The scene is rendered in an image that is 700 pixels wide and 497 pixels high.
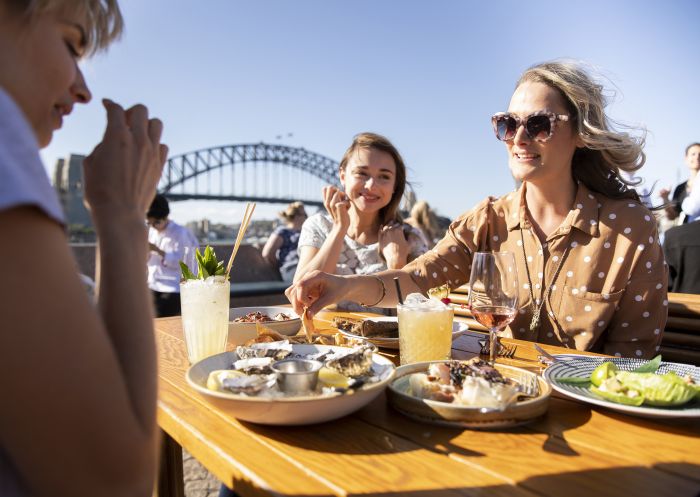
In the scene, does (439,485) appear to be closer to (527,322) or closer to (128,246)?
(128,246)

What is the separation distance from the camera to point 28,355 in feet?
1.64

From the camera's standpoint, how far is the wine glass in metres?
1.35

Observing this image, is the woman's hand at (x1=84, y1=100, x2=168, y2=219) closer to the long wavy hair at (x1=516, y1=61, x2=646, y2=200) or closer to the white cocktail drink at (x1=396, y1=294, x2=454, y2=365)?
the white cocktail drink at (x1=396, y1=294, x2=454, y2=365)

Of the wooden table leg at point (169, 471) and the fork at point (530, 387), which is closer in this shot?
the fork at point (530, 387)

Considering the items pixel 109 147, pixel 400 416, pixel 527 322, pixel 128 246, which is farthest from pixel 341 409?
pixel 527 322

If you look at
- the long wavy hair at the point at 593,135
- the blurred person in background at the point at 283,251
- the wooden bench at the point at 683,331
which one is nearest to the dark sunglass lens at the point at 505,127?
the long wavy hair at the point at 593,135

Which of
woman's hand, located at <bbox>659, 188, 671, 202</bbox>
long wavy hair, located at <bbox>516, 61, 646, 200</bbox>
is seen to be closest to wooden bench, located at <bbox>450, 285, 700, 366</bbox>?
long wavy hair, located at <bbox>516, 61, 646, 200</bbox>

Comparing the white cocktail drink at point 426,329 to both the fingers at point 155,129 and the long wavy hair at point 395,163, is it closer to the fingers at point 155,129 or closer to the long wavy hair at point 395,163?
the fingers at point 155,129

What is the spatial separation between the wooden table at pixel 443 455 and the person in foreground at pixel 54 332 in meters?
0.27

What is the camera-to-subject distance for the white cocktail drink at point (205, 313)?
143 cm

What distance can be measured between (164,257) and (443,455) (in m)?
5.54

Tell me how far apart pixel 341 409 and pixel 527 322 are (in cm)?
130

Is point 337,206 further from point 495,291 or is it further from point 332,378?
point 332,378

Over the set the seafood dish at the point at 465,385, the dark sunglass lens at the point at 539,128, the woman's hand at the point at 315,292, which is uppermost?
the dark sunglass lens at the point at 539,128
